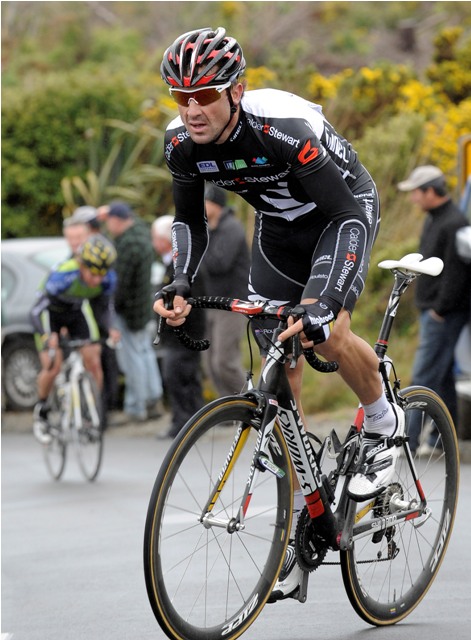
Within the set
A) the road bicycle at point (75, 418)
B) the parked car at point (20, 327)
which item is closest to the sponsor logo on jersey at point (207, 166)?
the road bicycle at point (75, 418)

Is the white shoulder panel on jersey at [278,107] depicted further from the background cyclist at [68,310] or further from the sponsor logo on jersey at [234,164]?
the background cyclist at [68,310]

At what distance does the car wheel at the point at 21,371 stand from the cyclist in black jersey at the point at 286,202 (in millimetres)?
8693

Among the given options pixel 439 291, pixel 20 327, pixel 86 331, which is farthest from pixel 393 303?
pixel 20 327

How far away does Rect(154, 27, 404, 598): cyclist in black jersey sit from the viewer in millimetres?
4664

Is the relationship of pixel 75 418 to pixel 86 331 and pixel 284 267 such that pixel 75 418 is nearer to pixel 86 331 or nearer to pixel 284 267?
pixel 86 331

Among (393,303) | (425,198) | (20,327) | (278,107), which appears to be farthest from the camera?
(20,327)

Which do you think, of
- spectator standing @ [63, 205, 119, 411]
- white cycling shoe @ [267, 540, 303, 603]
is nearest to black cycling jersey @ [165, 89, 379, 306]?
white cycling shoe @ [267, 540, 303, 603]

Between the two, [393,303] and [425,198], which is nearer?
[393,303]

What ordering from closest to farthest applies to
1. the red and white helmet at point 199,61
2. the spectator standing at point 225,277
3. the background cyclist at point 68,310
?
the red and white helmet at point 199,61 → the background cyclist at point 68,310 → the spectator standing at point 225,277

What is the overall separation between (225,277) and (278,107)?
6801mm

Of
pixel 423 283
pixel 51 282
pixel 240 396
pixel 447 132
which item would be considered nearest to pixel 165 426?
pixel 51 282

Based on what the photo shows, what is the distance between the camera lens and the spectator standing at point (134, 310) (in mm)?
12719

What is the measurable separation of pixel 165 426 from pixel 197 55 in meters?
8.36

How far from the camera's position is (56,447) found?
1035 centimetres
